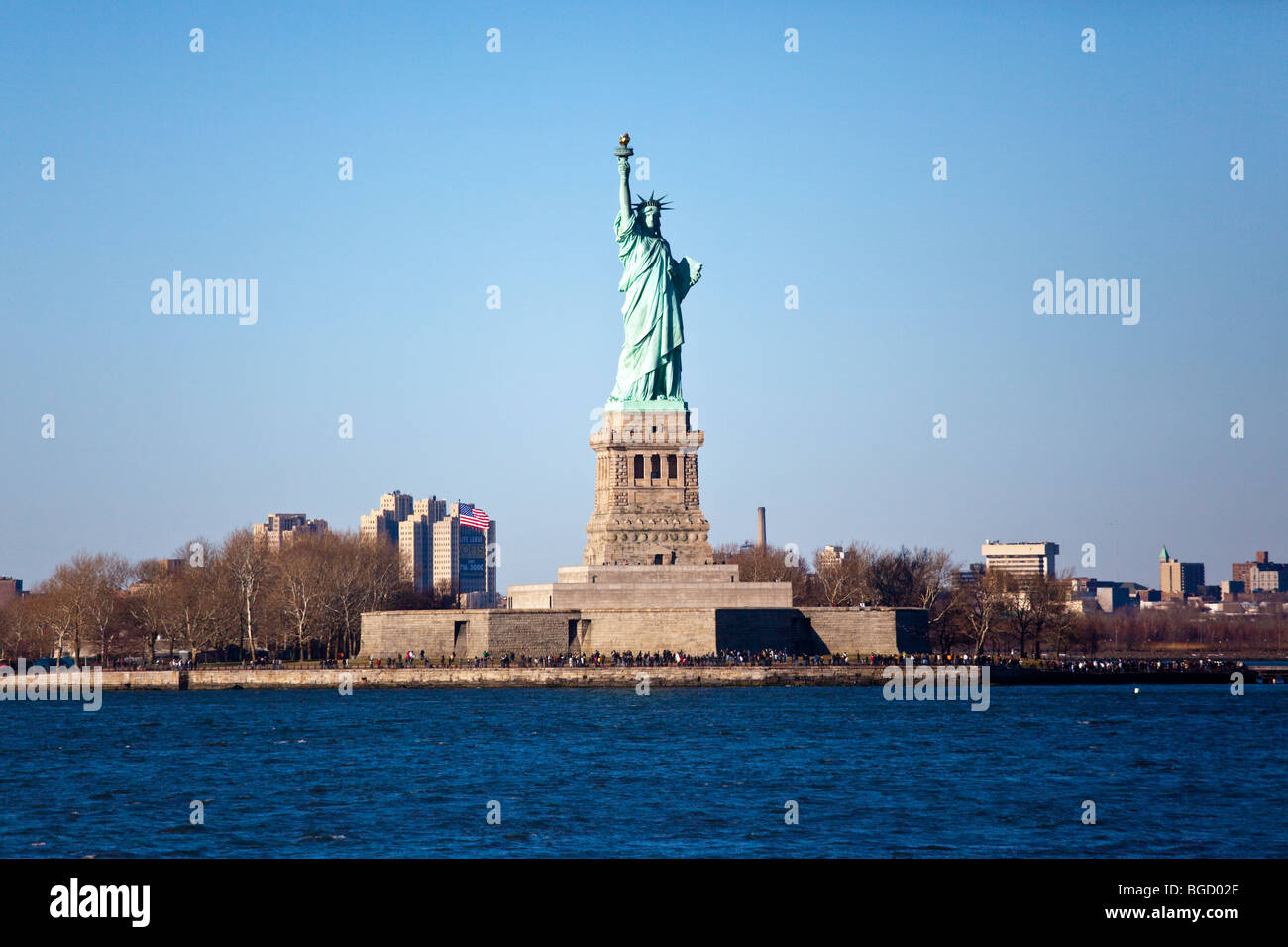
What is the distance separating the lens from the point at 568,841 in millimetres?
28109

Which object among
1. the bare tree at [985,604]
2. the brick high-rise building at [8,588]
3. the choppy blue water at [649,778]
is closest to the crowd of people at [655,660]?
the choppy blue water at [649,778]

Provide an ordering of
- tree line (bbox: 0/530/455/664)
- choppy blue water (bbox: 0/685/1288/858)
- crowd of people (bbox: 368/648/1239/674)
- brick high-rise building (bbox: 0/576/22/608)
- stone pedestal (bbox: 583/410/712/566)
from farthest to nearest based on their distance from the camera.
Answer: brick high-rise building (bbox: 0/576/22/608), tree line (bbox: 0/530/455/664), stone pedestal (bbox: 583/410/712/566), crowd of people (bbox: 368/648/1239/674), choppy blue water (bbox: 0/685/1288/858)

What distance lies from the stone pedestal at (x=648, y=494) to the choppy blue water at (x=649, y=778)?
904 cm

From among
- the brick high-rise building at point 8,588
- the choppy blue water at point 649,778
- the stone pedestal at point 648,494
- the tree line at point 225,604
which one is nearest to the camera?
the choppy blue water at point 649,778

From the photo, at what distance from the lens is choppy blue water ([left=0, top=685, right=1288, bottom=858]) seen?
2847 centimetres

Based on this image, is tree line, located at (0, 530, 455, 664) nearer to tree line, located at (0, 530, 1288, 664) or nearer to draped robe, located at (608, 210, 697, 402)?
tree line, located at (0, 530, 1288, 664)

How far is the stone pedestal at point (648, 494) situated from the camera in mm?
69812

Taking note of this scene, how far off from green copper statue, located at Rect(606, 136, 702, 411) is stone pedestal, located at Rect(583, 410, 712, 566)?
793 mm

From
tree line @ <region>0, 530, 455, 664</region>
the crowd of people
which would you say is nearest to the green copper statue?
the crowd of people

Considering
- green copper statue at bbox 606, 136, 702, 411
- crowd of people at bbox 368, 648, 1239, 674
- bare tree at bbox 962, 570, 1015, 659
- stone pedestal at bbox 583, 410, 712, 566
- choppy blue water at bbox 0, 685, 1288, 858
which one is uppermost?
green copper statue at bbox 606, 136, 702, 411

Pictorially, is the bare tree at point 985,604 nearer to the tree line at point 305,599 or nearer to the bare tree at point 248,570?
the tree line at point 305,599

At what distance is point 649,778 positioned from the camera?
37.2m

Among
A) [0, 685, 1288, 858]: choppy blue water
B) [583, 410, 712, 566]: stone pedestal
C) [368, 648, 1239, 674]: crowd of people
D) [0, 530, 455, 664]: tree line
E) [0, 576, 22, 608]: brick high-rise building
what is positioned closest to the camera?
[0, 685, 1288, 858]: choppy blue water
